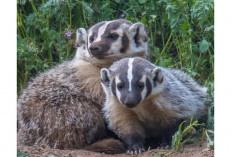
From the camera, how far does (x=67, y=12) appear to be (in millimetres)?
4602

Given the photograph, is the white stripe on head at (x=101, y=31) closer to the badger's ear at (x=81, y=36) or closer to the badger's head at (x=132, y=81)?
the badger's ear at (x=81, y=36)

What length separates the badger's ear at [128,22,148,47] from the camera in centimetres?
450

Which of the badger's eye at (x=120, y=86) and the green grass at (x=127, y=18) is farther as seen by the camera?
the green grass at (x=127, y=18)

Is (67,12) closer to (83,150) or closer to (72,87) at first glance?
(72,87)

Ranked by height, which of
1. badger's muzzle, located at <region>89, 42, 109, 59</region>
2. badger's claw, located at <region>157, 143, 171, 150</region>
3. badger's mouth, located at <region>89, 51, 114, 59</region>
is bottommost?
badger's claw, located at <region>157, 143, 171, 150</region>

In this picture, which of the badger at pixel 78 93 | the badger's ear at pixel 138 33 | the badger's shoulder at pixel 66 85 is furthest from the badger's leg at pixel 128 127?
the badger's ear at pixel 138 33

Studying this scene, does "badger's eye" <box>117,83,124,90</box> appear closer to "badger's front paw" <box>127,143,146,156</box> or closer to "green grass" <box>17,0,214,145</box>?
"badger's front paw" <box>127,143,146,156</box>

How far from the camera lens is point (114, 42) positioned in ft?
14.3

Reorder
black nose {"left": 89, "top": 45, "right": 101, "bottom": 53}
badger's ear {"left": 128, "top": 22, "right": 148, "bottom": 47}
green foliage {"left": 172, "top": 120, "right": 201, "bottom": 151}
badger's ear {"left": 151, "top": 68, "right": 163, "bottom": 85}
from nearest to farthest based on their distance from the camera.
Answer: green foliage {"left": 172, "top": 120, "right": 201, "bottom": 151}
badger's ear {"left": 151, "top": 68, "right": 163, "bottom": 85}
black nose {"left": 89, "top": 45, "right": 101, "bottom": 53}
badger's ear {"left": 128, "top": 22, "right": 148, "bottom": 47}

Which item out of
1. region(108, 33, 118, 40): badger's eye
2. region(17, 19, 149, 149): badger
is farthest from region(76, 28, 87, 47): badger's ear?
region(108, 33, 118, 40): badger's eye

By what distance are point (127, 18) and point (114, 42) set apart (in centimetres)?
45

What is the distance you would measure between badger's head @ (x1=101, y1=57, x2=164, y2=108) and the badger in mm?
315

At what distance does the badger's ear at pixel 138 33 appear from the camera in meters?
4.50

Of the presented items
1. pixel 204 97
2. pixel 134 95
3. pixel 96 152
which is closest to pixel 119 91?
pixel 134 95
